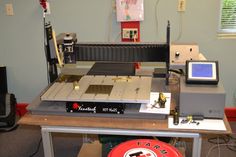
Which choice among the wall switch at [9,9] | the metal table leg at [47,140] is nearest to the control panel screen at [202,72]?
the metal table leg at [47,140]

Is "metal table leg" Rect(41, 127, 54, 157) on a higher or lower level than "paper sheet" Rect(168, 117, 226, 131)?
lower

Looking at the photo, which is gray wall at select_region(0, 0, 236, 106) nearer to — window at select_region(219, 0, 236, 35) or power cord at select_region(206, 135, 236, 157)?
window at select_region(219, 0, 236, 35)

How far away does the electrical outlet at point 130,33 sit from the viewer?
2996 millimetres

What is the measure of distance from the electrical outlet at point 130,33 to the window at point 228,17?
2.64ft

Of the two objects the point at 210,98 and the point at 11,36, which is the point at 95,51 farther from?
the point at 11,36

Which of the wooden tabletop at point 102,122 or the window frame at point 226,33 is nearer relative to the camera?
the wooden tabletop at point 102,122

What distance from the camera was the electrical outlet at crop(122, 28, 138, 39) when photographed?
300 cm

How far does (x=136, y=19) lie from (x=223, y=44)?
864 millimetres

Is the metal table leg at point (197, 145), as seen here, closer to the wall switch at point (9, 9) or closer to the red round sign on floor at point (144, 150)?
the red round sign on floor at point (144, 150)

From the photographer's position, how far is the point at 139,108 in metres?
1.75

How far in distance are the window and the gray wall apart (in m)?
0.09

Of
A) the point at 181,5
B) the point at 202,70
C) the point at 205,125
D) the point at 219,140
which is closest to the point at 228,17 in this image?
the point at 181,5

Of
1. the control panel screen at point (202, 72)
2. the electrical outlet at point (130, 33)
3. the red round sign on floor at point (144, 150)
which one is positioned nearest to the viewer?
the red round sign on floor at point (144, 150)

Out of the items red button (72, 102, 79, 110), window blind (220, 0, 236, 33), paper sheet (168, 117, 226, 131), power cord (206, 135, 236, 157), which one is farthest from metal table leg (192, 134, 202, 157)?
window blind (220, 0, 236, 33)
